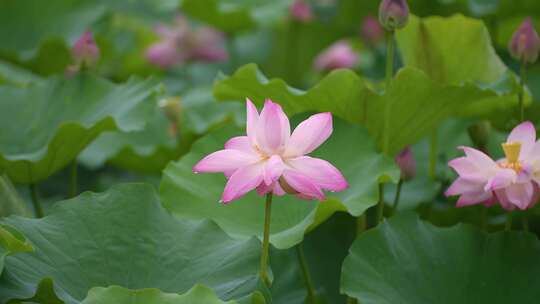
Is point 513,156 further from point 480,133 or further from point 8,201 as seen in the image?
point 8,201

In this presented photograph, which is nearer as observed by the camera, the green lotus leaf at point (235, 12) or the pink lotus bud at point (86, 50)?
the pink lotus bud at point (86, 50)

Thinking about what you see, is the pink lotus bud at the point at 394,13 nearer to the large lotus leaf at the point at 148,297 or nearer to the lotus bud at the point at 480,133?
the lotus bud at the point at 480,133

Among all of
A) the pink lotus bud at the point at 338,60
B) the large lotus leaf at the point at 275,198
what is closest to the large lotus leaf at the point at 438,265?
the large lotus leaf at the point at 275,198

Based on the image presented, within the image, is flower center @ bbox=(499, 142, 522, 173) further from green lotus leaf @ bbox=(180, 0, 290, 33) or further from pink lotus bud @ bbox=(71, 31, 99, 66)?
green lotus leaf @ bbox=(180, 0, 290, 33)

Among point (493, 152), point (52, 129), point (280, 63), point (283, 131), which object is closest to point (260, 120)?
point (283, 131)

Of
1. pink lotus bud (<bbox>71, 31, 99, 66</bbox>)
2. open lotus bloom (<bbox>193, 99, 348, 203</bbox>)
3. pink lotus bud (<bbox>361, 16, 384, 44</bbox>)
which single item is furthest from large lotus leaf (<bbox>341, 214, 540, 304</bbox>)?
pink lotus bud (<bbox>361, 16, 384, 44</bbox>)

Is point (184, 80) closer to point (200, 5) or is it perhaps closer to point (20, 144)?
→ point (200, 5)

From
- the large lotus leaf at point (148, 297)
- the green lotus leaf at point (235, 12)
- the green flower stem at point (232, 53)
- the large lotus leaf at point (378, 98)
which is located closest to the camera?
the large lotus leaf at point (148, 297)
